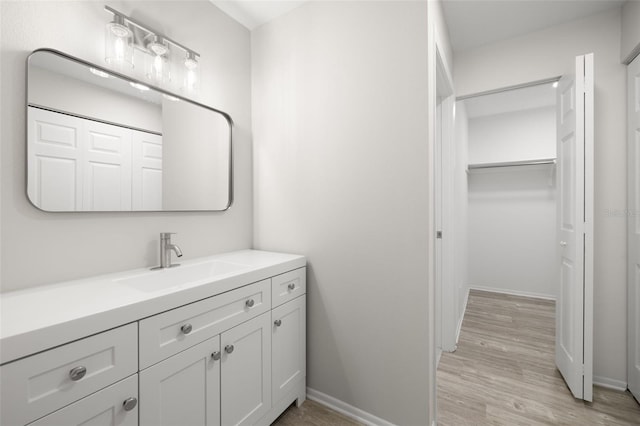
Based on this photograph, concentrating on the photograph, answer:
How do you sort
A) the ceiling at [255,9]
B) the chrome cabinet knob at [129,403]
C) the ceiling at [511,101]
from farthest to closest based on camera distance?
the ceiling at [511,101]
the ceiling at [255,9]
the chrome cabinet knob at [129,403]

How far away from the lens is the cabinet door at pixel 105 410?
78cm

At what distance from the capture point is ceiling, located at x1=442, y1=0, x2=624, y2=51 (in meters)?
1.88

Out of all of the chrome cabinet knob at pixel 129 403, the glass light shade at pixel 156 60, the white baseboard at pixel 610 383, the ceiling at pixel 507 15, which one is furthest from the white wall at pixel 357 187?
the white baseboard at pixel 610 383

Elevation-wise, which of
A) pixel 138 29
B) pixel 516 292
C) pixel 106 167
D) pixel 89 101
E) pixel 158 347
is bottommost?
pixel 516 292

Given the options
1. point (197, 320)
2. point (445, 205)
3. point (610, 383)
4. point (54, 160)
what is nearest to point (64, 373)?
point (197, 320)

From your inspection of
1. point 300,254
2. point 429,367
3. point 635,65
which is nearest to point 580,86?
point 635,65

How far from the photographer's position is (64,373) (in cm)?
79

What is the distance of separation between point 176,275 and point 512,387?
230cm

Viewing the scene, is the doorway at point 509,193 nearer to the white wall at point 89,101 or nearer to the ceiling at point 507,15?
the ceiling at point 507,15

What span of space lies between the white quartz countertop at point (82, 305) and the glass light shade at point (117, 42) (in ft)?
3.45

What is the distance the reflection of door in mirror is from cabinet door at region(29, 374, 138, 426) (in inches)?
32.2

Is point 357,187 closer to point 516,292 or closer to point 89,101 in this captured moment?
point 89,101

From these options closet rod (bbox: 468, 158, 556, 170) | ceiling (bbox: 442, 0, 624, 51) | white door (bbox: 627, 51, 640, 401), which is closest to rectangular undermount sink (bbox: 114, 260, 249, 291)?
ceiling (bbox: 442, 0, 624, 51)

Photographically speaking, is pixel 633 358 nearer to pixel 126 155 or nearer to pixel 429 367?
Answer: pixel 429 367
